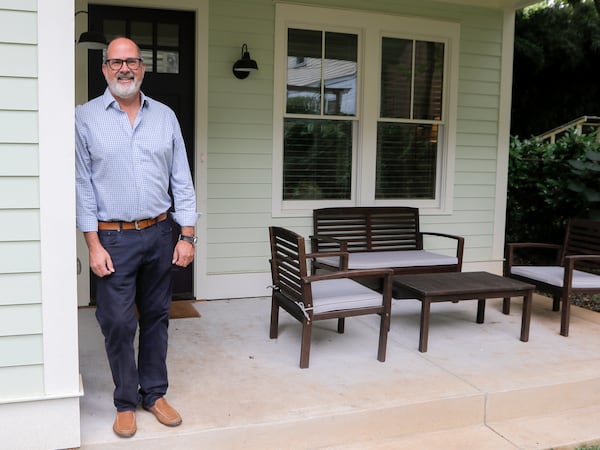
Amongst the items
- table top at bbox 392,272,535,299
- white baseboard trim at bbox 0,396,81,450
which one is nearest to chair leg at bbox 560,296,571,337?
table top at bbox 392,272,535,299

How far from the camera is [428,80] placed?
5.62m

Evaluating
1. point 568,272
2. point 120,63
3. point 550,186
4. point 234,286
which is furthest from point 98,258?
point 550,186

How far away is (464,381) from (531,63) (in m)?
8.80

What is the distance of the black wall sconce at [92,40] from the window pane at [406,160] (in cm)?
245

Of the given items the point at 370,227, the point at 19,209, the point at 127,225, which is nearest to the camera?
the point at 19,209

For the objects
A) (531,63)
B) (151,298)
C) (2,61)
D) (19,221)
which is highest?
(531,63)

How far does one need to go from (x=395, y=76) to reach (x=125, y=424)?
3.95 metres

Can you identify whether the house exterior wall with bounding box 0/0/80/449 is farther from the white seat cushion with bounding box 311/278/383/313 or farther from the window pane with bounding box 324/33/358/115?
the window pane with bounding box 324/33/358/115

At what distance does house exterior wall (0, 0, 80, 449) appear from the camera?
230 cm

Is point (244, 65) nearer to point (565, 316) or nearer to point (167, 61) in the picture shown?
point (167, 61)

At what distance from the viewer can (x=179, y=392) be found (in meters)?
3.02

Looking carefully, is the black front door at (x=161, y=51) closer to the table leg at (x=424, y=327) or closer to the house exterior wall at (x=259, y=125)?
the house exterior wall at (x=259, y=125)

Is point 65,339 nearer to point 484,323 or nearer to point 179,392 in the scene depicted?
point 179,392

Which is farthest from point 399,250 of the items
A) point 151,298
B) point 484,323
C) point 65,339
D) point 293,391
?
point 65,339
